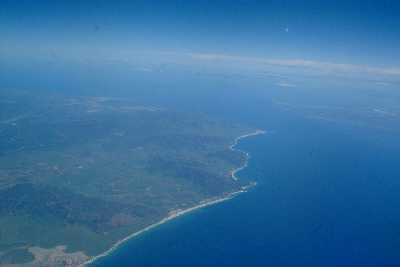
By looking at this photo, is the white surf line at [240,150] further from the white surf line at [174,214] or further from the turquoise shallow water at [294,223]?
Answer: the white surf line at [174,214]

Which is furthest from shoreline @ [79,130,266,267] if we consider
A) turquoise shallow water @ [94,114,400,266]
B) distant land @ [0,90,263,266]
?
turquoise shallow water @ [94,114,400,266]

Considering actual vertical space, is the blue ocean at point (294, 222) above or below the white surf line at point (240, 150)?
below

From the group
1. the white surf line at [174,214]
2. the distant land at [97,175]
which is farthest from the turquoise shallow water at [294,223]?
the distant land at [97,175]

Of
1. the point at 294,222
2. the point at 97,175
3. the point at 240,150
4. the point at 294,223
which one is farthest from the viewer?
the point at 240,150

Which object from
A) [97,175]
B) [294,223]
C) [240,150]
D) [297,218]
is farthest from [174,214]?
[240,150]

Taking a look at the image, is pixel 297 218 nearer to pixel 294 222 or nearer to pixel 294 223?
pixel 294 222

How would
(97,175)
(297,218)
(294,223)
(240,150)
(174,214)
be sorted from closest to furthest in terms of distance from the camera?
1. (294,223)
2. (174,214)
3. (297,218)
4. (97,175)
5. (240,150)
